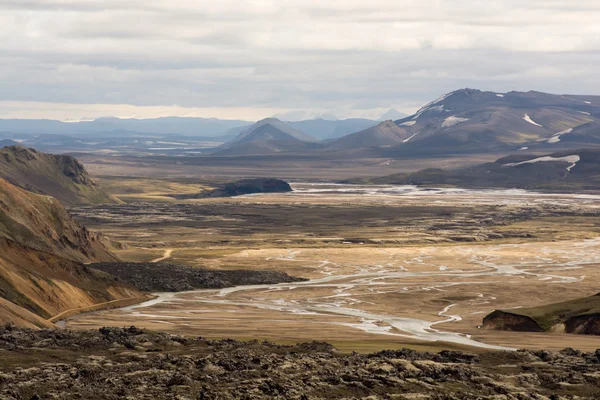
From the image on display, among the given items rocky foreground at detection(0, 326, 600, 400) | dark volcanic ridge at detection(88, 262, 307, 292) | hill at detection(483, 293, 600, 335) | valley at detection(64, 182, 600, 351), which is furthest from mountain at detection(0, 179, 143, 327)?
hill at detection(483, 293, 600, 335)

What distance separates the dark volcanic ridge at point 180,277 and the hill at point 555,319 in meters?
43.6

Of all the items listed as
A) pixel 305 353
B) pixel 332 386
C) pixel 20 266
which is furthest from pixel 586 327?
pixel 20 266

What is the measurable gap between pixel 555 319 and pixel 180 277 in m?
54.3

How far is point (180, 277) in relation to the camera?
120 m

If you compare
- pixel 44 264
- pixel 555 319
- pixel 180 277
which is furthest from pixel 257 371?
pixel 180 277

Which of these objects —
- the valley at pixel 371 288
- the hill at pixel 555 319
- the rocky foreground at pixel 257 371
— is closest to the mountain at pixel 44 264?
the valley at pixel 371 288

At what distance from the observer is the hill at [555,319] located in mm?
79750

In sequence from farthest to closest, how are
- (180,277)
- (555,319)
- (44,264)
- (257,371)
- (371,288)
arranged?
(180,277) < (371,288) < (44,264) < (555,319) < (257,371)

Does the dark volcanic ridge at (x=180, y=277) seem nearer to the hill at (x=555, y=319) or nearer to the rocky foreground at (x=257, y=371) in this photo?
the hill at (x=555, y=319)

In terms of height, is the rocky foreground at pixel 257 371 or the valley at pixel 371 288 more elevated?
the rocky foreground at pixel 257 371

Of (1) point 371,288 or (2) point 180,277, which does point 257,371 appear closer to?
(1) point 371,288

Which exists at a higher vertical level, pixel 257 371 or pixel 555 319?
pixel 257 371

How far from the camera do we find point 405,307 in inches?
4077

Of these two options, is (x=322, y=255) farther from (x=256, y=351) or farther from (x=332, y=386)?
(x=332, y=386)
